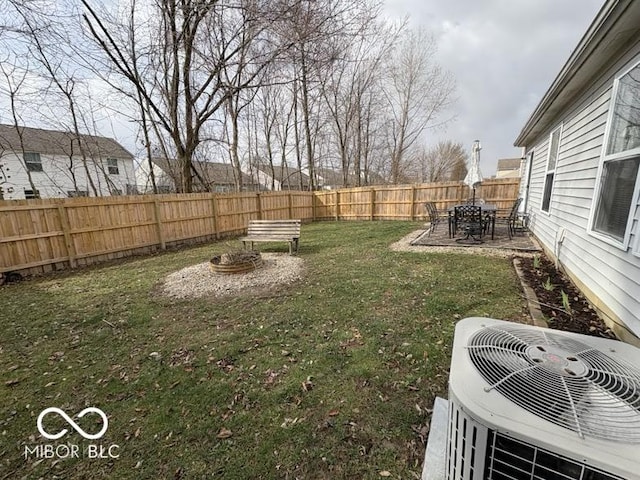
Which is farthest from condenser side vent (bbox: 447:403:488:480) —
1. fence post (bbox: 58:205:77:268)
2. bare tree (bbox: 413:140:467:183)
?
bare tree (bbox: 413:140:467:183)

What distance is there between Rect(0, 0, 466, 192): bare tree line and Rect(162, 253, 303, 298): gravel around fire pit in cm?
474

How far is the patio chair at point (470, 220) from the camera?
707cm

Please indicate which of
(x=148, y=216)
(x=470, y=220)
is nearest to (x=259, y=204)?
(x=148, y=216)

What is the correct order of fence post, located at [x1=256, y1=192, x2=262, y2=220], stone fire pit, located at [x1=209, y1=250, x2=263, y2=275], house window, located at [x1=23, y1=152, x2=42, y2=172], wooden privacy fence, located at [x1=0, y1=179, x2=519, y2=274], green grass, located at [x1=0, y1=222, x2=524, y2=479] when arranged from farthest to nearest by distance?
1. house window, located at [x1=23, y1=152, x2=42, y2=172]
2. fence post, located at [x1=256, y1=192, x2=262, y2=220]
3. wooden privacy fence, located at [x1=0, y1=179, x2=519, y2=274]
4. stone fire pit, located at [x1=209, y1=250, x2=263, y2=275]
5. green grass, located at [x1=0, y1=222, x2=524, y2=479]

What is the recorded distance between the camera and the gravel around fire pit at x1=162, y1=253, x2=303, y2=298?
4.88 m

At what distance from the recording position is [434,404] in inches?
83.9

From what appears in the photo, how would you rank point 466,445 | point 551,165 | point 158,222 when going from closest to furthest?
point 466,445, point 551,165, point 158,222

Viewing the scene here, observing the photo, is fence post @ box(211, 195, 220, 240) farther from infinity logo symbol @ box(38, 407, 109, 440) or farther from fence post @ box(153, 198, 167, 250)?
infinity logo symbol @ box(38, 407, 109, 440)

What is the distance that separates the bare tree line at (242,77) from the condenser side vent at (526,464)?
7461mm

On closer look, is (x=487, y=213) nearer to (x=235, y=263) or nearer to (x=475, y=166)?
(x=475, y=166)

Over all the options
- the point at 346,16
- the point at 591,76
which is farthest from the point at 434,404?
the point at 346,16

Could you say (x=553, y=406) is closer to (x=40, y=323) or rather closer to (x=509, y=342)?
(x=509, y=342)

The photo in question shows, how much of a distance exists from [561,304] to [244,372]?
13.4 feet

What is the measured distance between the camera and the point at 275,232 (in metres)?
7.52
